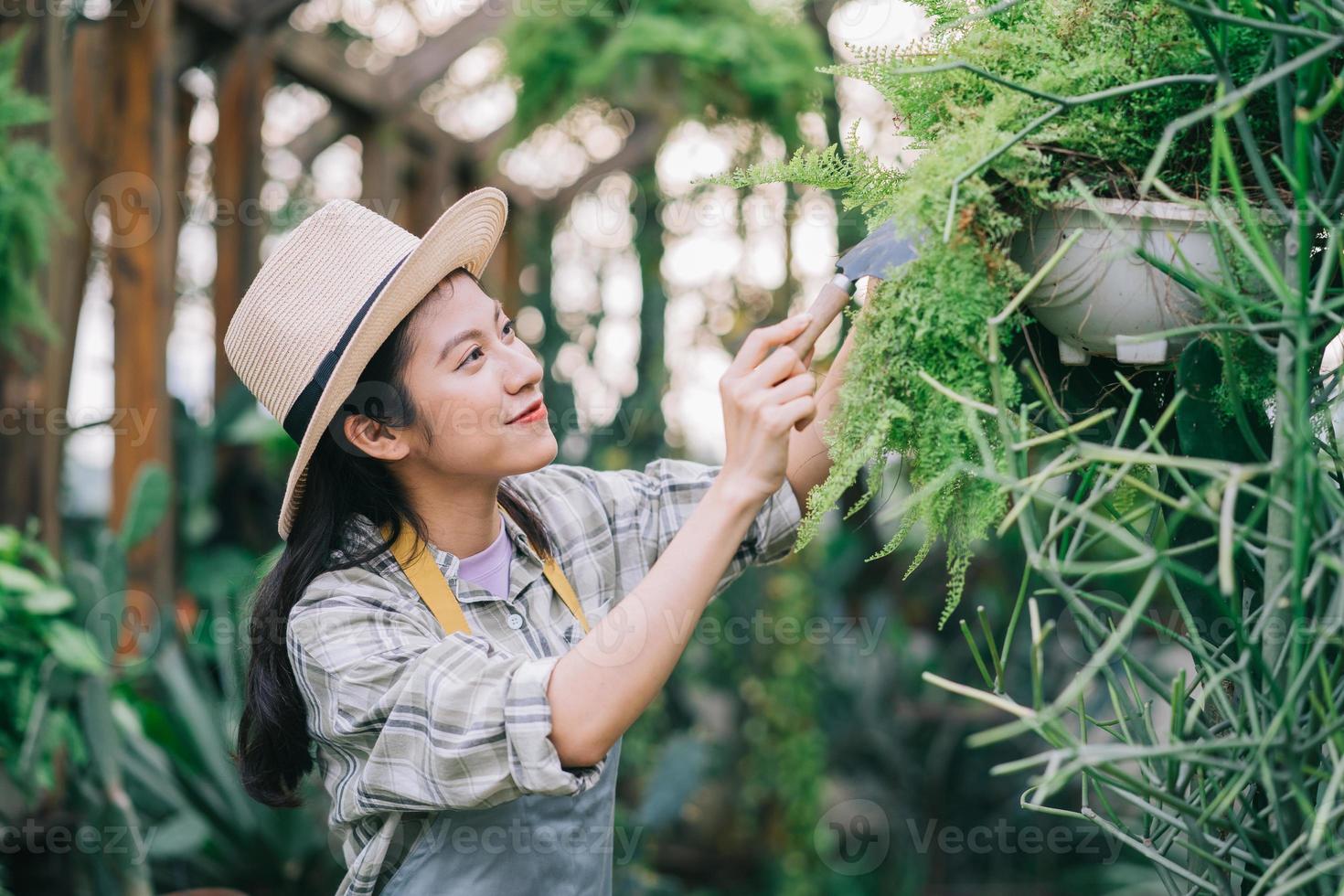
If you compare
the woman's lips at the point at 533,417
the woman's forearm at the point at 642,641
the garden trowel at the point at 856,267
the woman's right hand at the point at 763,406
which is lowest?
the woman's forearm at the point at 642,641

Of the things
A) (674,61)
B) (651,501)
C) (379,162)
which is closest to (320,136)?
(379,162)

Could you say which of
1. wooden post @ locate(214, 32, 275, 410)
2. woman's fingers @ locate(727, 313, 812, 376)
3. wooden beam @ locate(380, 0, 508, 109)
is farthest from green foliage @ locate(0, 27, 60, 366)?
woman's fingers @ locate(727, 313, 812, 376)

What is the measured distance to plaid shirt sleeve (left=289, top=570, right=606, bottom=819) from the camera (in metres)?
1.00

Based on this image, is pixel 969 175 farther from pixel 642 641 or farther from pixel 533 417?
pixel 533 417

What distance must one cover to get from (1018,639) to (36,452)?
297 centimetres

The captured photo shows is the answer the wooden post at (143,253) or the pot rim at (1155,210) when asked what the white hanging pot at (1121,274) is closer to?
the pot rim at (1155,210)

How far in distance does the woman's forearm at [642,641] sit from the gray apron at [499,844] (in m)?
0.20

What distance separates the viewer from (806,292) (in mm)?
4051

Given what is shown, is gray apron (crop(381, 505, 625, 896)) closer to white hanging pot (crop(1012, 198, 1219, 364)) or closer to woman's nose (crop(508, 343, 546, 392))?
woman's nose (crop(508, 343, 546, 392))

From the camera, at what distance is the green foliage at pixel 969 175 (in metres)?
0.77

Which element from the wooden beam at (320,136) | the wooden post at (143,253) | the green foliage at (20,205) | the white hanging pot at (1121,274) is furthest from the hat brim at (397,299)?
the wooden beam at (320,136)

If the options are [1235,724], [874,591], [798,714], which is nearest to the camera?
[1235,724]

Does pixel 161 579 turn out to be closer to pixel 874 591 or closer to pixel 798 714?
pixel 798 714

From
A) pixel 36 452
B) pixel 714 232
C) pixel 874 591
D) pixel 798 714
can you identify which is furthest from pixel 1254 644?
pixel 714 232
